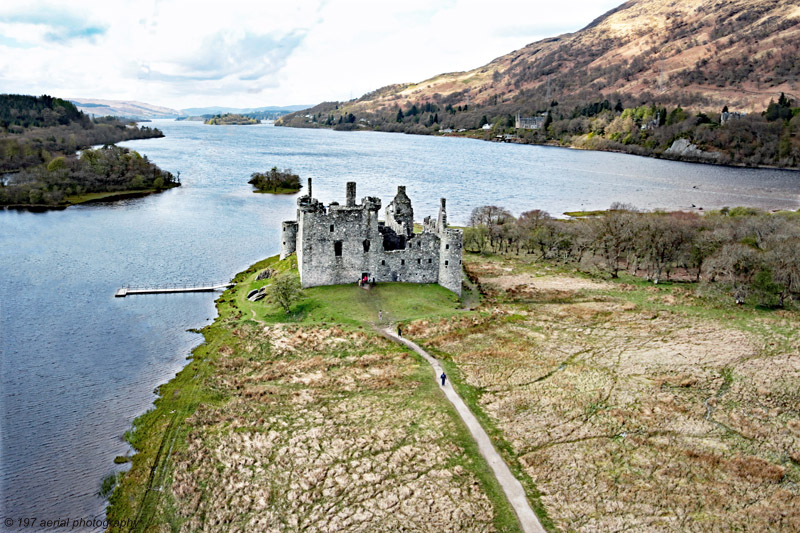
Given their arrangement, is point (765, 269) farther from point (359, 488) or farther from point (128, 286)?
point (128, 286)

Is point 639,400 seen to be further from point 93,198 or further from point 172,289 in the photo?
point 93,198

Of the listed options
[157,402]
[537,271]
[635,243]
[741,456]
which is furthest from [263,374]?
[635,243]

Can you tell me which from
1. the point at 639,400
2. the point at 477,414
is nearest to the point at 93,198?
the point at 477,414

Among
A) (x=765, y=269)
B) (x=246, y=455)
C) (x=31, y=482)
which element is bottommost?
(x=31, y=482)

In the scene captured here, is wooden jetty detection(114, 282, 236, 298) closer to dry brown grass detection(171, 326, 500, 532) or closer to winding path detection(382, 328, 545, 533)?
dry brown grass detection(171, 326, 500, 532)

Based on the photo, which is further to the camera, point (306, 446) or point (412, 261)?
point (412, 261)

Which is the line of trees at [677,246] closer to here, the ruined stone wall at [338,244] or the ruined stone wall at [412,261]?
the ruined stone wall at [412,261]

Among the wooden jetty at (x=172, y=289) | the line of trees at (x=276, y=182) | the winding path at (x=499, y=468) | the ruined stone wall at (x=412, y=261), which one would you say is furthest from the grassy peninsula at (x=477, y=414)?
the line of trees at (x=276, y=182)
